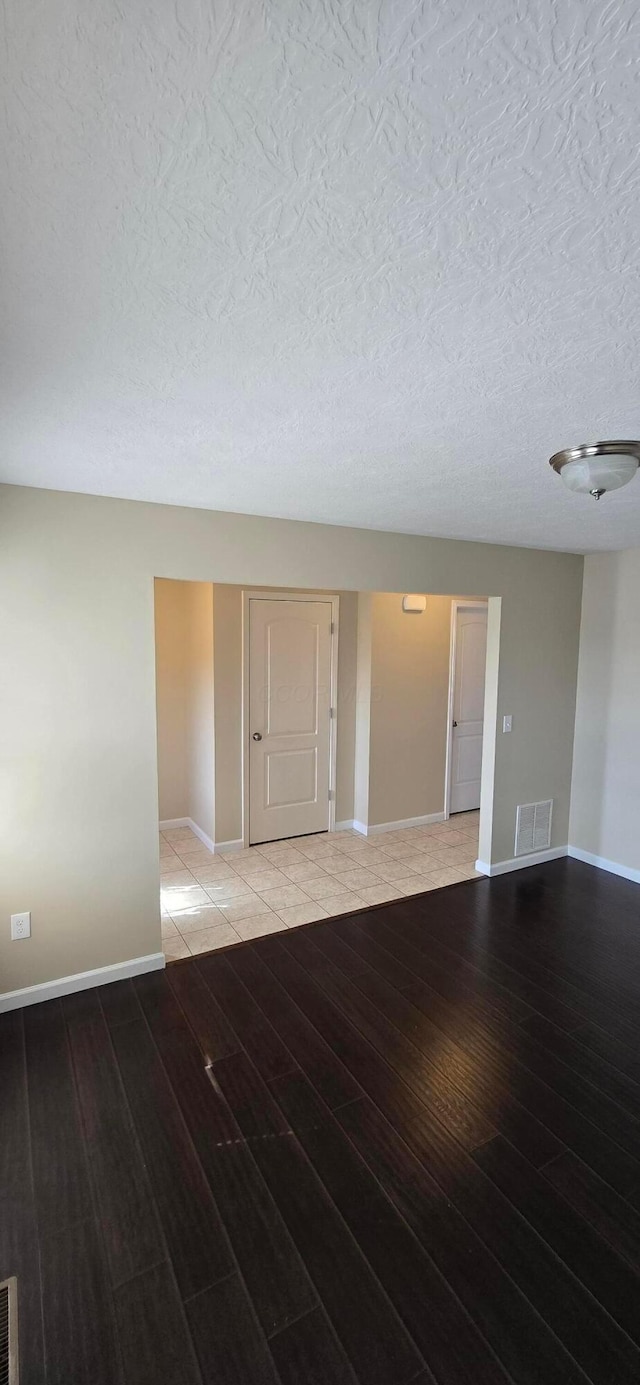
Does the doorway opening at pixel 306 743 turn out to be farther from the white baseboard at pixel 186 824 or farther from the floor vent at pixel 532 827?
the floor vent at pixel 532 827

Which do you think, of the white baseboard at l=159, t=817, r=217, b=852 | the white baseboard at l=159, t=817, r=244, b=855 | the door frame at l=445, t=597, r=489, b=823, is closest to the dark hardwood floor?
the white baseboard at l=159, t=817, r=244, b=855

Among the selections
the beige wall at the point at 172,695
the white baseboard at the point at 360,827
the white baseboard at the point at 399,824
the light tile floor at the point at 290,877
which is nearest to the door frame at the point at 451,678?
the white baseboard at the point at 399,824

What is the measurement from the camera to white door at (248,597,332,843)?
4746 millimetres

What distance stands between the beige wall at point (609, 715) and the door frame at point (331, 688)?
194 centimetres

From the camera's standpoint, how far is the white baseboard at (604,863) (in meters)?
4.29

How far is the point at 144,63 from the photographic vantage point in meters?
0.60

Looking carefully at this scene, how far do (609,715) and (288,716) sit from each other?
8.08 ft

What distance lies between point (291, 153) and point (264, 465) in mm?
1418

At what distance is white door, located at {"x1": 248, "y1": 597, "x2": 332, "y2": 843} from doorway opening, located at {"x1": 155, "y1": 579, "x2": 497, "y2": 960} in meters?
0.01

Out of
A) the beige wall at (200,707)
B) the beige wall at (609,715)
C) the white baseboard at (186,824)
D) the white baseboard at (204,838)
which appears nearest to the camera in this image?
the beige wall at (609,715)

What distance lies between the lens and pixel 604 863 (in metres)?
4.48

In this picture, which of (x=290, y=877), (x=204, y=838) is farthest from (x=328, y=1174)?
(x=204, y=838)

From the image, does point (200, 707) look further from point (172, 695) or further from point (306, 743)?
point (306, 743)

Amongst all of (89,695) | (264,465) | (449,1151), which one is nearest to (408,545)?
(264,465)
